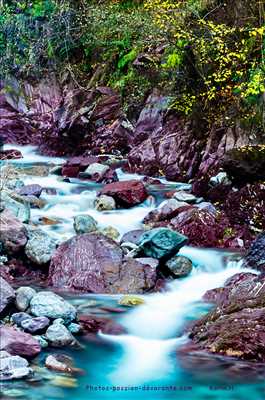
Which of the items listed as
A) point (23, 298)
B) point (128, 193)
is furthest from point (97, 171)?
point (23, 298)

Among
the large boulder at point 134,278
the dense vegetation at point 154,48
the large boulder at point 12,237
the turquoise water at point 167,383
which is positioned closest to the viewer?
the turquoise water at point 167,383

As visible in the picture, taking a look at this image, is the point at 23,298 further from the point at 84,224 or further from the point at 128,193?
the point at 128,193

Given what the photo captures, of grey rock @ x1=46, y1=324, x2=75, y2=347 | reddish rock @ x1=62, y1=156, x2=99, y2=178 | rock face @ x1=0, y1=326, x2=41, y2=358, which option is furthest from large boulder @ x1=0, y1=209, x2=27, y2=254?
reddish rock @ x1=62, y1=156, x2=99, y2=178

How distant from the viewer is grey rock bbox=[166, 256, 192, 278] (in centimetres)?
791

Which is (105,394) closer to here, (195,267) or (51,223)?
(195,267)

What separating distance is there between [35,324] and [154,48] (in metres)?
10.9

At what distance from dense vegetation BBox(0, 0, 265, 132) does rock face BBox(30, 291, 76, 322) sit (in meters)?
6.10

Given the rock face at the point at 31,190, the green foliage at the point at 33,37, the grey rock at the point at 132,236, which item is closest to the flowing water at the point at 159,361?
the grey rock at the point at 132,236

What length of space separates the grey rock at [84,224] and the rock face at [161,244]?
1.41 metres

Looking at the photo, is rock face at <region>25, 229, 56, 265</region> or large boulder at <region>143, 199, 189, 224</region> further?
large boulder at <region>143, 199, 189, 224</region>

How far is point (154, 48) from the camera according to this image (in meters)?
15.3

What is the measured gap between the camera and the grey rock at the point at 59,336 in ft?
18.3

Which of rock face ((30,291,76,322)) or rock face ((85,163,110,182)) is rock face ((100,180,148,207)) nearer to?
rock face ((85,163,110,182))

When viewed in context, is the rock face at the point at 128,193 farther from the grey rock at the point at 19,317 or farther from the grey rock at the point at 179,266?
the grey rock at the point at 19,317
